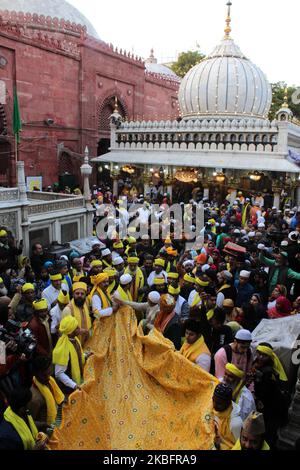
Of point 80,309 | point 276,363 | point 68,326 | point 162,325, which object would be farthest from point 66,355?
point 276,363

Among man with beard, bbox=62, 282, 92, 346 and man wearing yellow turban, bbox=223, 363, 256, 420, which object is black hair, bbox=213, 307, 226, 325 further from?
man with beard, bbox=62, 282, 92, 346

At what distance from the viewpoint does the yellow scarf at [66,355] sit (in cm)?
400

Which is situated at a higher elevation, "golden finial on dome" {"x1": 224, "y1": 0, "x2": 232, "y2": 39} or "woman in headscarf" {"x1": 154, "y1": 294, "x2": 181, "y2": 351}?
"golden finial on dome" {"x1": 224, "y1": 0, "x2": 232, "y2": 39}

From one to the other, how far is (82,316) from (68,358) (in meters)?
0.89

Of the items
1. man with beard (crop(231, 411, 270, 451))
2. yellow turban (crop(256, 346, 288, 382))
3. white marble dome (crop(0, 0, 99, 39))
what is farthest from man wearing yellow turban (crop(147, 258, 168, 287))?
white marble dome (crop(0, 0, 99, 39))

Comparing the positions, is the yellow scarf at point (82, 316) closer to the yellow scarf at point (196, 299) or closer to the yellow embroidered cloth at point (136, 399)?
the yellow embroidered cloth at point (136, 399)

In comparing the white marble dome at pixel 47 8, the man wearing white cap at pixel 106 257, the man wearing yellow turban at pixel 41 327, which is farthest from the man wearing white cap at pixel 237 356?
the white marble dome at pixel 47 8

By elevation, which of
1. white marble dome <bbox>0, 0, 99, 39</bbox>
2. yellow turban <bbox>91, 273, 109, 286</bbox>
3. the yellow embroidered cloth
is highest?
white marble dome <bbox>0, 0, 99, 39</bbox>

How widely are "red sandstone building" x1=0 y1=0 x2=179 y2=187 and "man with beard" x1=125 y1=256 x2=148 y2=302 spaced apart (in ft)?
42.9

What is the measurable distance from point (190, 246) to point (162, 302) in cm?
451

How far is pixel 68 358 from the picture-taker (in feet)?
13.3

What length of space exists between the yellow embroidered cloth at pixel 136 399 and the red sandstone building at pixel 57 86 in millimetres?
15089

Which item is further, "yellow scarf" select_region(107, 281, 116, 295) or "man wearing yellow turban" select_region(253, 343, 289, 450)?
"yellow scarf" select_region(107, 281, 116, 295)

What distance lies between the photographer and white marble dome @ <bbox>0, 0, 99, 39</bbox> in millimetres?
24394
